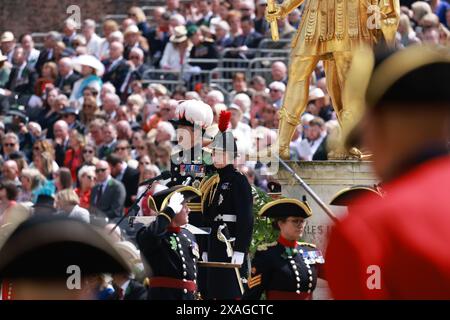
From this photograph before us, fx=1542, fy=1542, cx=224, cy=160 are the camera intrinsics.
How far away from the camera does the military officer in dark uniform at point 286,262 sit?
30.6 ft

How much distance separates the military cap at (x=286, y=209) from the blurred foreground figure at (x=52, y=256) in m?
5.13

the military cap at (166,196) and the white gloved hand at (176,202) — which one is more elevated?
the military cap at (166,196)

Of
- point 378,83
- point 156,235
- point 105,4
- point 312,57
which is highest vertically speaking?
point 105,4

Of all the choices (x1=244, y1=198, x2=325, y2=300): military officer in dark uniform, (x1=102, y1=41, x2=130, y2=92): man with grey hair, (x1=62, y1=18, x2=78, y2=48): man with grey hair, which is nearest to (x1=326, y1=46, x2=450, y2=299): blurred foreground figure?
(x1=244, y1=198, x2=325, y2=300): military officer in dark uniform

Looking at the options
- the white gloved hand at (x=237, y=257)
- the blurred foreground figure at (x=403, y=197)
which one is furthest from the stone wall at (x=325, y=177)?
the blurred foreground figure at (x=403, y=197)

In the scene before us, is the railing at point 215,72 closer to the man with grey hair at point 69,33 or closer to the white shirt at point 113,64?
the white shirt at point 113,64

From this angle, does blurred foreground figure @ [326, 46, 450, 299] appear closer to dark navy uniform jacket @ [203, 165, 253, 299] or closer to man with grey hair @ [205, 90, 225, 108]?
dark navy uniform jacket @ [203, 165, 253, 299]

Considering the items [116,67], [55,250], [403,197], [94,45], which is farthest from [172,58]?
[403,197]

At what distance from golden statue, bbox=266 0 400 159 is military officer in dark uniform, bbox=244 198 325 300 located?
3012mm

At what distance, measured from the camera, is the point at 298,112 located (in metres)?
13.4

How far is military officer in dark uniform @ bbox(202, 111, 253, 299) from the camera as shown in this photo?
36.3ft
